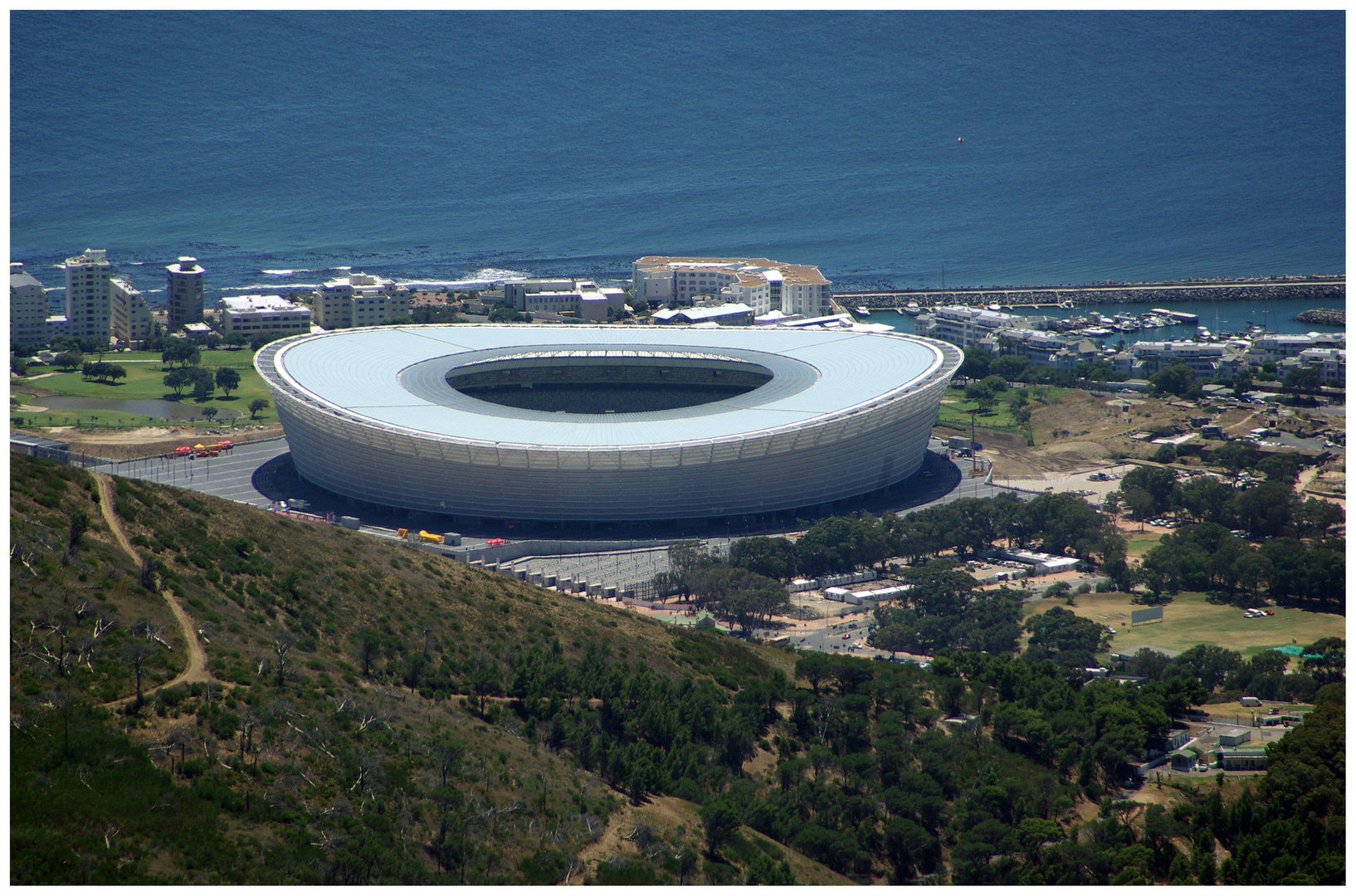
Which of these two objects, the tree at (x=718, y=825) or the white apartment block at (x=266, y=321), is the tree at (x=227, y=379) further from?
the tree at (x=718, y=825)

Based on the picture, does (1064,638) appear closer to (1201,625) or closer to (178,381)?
(1201,625)

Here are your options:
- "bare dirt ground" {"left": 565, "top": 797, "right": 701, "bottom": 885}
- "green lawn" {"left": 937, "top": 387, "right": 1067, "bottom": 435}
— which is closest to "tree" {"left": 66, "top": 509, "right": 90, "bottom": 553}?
"bare dirt ground" {"left": 565, "top": 797, "right": 701, "bottom": 885}

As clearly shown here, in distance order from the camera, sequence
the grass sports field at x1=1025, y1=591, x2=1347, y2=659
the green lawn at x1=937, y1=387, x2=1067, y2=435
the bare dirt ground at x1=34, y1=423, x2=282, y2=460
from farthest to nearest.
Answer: the green lawn at x1=937, y1=387, x2=1067, y2=435, the bare dirt ground at x1=34, y1=423, x2=282, y2=460, the grass sports field at x1=1025, y1=591, x2=1347, y2=659

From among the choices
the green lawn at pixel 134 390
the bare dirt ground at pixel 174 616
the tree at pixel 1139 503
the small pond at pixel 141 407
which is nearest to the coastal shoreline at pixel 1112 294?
the green lawn at pixel 134 390

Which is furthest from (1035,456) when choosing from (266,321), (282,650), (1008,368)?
(266,321)

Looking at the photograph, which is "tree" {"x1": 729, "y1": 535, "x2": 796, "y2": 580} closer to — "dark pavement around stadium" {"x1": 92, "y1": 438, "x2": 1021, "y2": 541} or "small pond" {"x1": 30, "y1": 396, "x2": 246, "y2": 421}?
"dark pavement around stadium" {"x1": 92, "y1": 438, "x2": 1021, "y2": 541}
